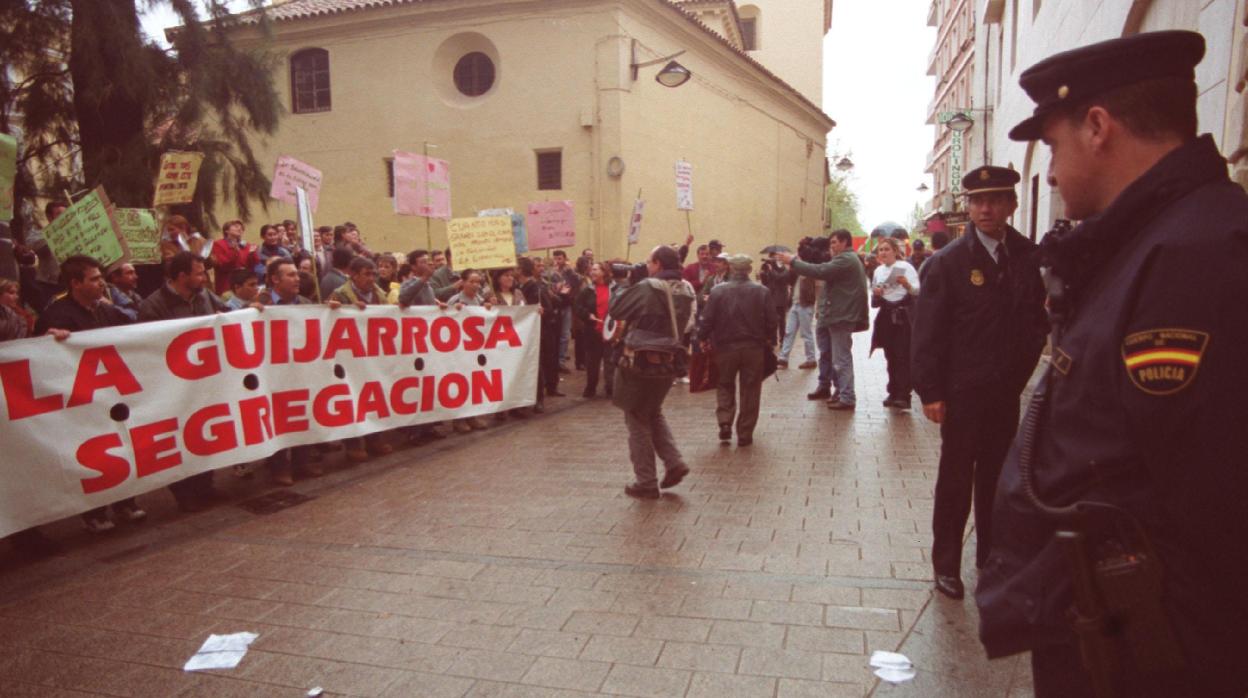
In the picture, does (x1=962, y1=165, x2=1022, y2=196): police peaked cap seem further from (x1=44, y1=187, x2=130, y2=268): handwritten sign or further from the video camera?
(x1=44, y1=187, x2=130, y2=268): handwritten sign

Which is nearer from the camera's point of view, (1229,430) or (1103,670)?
(1229,430)

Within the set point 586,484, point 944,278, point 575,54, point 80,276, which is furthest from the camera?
point 575,54

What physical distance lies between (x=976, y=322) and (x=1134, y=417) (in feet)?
8.98

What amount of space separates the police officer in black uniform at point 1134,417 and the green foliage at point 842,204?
2219 inches

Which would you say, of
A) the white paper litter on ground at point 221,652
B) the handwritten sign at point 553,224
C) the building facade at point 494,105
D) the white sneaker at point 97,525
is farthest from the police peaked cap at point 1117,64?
the building facade at point 494,105

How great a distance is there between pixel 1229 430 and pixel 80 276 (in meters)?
6.35

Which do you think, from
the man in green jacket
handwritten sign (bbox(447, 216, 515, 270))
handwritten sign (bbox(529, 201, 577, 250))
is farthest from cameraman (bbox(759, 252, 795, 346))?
handwritten sign (bbox(447, 216, 515, 270))

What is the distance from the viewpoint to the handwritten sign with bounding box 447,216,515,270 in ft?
29.9

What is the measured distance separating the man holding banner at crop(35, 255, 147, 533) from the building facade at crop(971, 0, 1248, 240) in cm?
580

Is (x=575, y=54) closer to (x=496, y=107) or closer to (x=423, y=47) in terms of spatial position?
(x=496, y=107)

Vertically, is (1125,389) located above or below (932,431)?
above

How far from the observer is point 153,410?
18.7ft

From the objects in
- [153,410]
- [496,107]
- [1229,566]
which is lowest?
[153,410]

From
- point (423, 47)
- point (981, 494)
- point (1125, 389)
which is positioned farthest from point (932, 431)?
point (423, 47)
